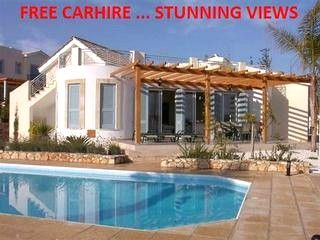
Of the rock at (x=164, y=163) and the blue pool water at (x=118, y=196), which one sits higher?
the rock at (x=164, y=163)

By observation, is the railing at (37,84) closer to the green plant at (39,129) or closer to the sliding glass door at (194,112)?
the green plant at (39,129)

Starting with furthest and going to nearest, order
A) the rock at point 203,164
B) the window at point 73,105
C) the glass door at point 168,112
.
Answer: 1. the glass door at point 168,112
2. the window at point 73,105
3. the rock at point 203,164

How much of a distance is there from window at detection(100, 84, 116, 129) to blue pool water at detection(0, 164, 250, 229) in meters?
5.98

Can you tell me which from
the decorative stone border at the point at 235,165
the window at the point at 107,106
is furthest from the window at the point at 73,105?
the decorative stone border at the point at 235,165

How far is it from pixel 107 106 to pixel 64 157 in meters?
4.42

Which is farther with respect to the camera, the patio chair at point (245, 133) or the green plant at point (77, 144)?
the patio chair at point (245, 133)

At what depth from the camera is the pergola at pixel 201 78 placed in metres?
18.9

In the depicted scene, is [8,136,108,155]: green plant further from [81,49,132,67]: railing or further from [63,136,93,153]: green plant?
[81,49,132,67]: railing

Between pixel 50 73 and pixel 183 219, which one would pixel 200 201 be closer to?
pixel 183 219

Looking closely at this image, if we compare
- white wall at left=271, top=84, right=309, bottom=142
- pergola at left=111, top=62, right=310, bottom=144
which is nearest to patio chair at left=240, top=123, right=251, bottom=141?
pergola at left=111, top=62, right=310, bottom=144

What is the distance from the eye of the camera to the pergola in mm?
18891

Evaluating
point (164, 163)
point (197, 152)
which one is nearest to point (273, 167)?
point (197, 152)

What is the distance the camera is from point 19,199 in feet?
39.6

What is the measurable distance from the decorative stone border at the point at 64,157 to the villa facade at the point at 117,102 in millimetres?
3388
